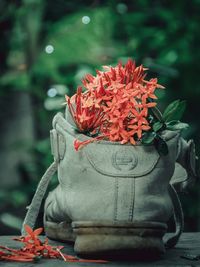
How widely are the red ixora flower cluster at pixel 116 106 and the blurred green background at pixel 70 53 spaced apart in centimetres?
282

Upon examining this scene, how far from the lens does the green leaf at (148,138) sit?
225cm

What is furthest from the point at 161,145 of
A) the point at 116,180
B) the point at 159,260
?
the point at 159,260

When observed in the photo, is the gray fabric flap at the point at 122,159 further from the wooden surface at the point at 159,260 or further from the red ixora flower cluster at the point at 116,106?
the wooden surface at the point at 159,260

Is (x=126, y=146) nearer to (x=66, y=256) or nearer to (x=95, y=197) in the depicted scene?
(x=95, y=197)

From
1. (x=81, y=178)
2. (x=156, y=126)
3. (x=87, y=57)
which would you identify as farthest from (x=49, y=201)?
(x=87, y=57)

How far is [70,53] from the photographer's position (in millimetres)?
5363

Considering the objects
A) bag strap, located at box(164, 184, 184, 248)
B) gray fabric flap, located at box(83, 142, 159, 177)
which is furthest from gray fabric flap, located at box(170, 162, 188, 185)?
gray fabric flap, located at box(83, 142, 159, 177)

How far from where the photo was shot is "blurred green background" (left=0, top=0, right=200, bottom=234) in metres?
5.28

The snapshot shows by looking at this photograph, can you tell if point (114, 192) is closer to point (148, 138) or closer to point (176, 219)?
point (148, 138)

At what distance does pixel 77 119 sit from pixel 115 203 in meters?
0.28

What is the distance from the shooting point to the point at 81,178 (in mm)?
2293

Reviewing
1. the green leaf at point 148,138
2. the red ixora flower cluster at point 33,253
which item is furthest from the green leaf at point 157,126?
the red ixora flower cluster at point 33,253

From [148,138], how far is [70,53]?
10.4 ft

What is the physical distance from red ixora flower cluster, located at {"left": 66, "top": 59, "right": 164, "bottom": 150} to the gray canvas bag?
4 centimetres
